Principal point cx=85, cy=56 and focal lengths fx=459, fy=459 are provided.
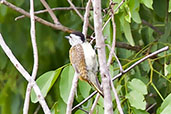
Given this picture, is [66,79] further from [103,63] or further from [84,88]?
[103,63]

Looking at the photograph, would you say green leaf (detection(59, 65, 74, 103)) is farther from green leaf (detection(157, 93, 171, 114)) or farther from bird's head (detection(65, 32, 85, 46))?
green leaf (detection(157, 93, 171, 114))

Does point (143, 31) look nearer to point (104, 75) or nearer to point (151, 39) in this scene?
point (151, 39)

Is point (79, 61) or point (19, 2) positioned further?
point (19, 2)

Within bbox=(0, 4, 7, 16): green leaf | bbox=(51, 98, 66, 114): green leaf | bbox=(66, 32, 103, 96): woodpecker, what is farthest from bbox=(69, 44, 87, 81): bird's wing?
bbox=(0, 4, 7, 16): green leaf

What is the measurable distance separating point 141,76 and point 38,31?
73 centimetres

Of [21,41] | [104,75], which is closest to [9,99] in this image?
[21,41]

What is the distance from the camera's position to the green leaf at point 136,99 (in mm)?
2020

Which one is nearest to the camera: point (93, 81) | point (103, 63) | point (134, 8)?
point (103, 63)

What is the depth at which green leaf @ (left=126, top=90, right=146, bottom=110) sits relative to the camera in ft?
6.63

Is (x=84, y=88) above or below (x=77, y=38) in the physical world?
below

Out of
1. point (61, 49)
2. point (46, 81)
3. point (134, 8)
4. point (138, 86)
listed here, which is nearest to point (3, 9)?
point (61, 49)

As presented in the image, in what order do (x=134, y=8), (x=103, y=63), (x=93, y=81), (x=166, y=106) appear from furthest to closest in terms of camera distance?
(x=134, y=8) → (x=166, y=106) → (x=93, y=81) → (x=103, y=63)

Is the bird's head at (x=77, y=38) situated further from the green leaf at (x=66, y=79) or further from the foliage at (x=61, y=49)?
the foliage at (x=61, y=49)

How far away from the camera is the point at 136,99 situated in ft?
6.70
